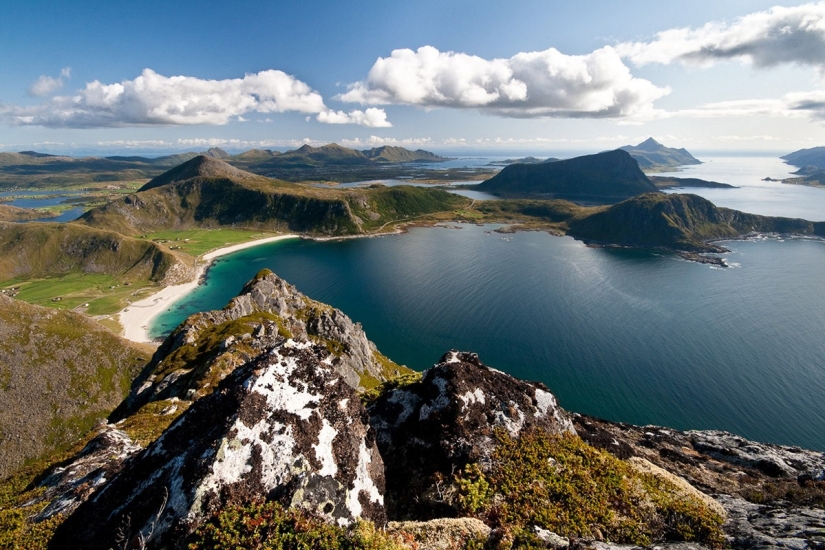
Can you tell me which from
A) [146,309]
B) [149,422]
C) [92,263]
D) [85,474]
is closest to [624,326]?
[149,422]

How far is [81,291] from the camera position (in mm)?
167125

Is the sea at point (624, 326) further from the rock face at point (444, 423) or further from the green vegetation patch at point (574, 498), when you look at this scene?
the rock face at point (444, 423)

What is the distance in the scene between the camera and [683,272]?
183 metres

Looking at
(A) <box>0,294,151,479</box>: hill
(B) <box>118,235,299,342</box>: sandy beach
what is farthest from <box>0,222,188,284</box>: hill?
(A) <box>0,294,151,479</box>: hill

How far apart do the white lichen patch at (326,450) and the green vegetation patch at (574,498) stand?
7.61 meters

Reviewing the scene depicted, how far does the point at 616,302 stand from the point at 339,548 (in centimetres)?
15492

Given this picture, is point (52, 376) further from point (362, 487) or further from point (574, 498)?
point (574, 498)

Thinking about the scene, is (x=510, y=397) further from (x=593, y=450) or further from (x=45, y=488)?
(x=45, y=488)

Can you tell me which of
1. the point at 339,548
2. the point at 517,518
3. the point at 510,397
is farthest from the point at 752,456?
the point at 339,548

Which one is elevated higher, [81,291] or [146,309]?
[81,291]

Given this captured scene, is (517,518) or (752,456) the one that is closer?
(517,518)

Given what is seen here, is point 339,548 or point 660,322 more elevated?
point 339,548

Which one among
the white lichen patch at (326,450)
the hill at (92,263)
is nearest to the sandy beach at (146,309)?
the hill at (92,263)

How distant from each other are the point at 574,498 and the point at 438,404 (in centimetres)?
936
